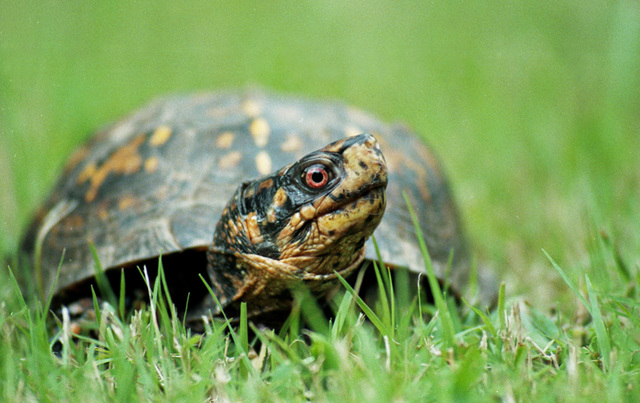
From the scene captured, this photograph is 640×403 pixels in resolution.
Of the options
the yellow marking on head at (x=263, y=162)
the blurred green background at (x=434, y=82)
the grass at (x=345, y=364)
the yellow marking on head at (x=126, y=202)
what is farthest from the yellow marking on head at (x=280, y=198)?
the blurred green background at (x=434, y=82)

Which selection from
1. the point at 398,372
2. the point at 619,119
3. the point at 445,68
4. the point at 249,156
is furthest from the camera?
the point at 445,68

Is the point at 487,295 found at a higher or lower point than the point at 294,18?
lower

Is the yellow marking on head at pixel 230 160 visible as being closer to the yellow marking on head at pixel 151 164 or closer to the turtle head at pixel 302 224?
the yellow marking on head at pixel 151 164

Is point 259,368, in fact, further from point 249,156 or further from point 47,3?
point 47,3

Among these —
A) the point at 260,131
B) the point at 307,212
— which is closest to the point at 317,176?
the point at 307,212

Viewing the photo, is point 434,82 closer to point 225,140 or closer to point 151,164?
point 225,140

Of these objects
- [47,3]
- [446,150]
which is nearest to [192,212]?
[446,150]
